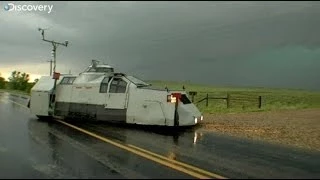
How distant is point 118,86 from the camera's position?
17.0 metres

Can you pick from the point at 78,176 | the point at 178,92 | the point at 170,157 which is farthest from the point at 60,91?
the point at 78,176

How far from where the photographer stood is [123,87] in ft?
55.3

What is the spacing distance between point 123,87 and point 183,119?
2607 millimetres

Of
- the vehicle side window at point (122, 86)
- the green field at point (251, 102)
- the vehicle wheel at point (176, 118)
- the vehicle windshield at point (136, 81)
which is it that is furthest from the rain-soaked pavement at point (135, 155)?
the green field at point (251, 102)

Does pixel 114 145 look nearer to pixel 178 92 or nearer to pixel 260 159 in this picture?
pixel 260 159

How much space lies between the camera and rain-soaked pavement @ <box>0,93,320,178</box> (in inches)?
322

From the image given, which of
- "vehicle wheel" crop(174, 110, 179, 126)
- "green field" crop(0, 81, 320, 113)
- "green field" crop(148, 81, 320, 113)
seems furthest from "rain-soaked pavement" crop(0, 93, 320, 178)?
"green field" crop(148, 81, 320, 113)

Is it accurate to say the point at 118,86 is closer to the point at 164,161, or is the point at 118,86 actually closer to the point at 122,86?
the point at 122,86

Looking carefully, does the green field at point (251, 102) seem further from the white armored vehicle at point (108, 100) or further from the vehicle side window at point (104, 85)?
the vehicle side window at point (104, 85)

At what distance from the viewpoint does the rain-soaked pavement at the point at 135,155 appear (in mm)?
8172

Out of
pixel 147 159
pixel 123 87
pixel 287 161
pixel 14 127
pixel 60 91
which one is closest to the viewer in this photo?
pixel 147 159

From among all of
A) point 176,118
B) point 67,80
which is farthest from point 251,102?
point 176,118

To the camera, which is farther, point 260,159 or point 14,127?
point 14,127

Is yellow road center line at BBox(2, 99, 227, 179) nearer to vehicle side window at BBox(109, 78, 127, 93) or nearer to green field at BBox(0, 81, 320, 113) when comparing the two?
vehicle side window at BBox(109, 78, 127, 93)
